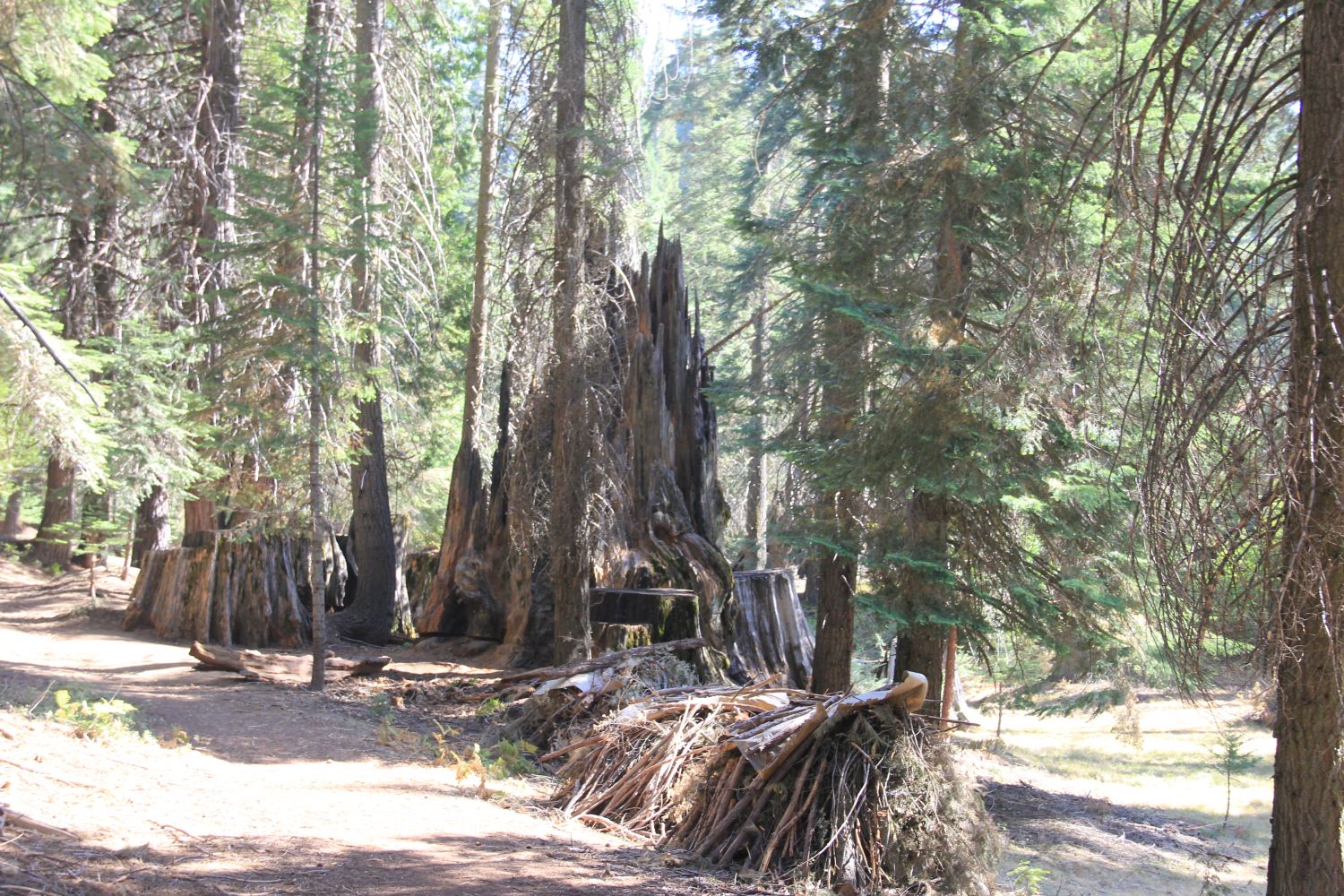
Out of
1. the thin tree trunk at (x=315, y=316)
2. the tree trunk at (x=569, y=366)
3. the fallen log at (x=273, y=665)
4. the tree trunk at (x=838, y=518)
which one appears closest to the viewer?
the tree trunk at (x=838, y=518)

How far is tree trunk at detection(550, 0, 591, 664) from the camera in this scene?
1142cm

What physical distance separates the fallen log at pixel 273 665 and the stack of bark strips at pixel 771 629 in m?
4.43

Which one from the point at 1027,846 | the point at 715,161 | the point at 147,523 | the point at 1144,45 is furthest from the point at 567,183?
the point at 715,161

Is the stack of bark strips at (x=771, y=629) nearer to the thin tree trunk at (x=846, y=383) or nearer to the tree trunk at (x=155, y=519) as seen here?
the thin tree trunk at (x=846, y=383)

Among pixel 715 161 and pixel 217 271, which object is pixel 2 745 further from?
pixel 715 161

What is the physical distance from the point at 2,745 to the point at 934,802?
524 cm

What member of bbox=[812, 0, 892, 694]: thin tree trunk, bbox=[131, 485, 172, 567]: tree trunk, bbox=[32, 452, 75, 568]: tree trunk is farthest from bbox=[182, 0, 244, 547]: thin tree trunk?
bbox=[812, 0, 892, 694]: thin tree trunk

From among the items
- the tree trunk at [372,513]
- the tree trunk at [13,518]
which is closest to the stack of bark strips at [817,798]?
the tree trunk at [372,513]

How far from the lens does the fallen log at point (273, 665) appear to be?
1124 cm

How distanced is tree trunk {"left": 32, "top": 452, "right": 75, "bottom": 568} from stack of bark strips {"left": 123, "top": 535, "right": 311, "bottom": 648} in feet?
10.9

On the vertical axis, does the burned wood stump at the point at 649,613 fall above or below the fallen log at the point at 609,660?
above

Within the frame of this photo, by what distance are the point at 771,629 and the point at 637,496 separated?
8.15 ft

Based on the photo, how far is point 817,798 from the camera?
6230 mm

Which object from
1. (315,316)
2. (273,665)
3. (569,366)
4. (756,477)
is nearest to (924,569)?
(569,366)
